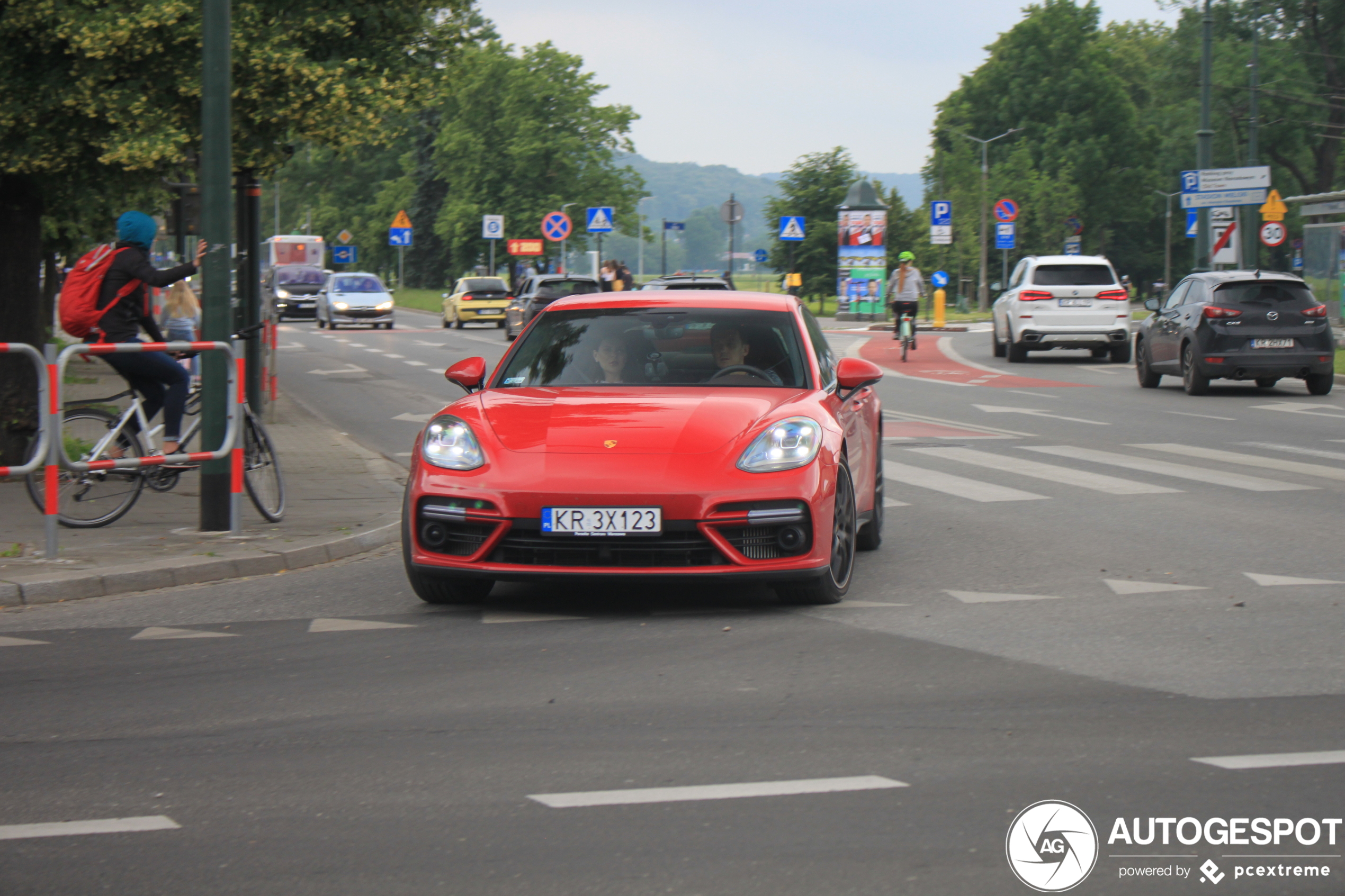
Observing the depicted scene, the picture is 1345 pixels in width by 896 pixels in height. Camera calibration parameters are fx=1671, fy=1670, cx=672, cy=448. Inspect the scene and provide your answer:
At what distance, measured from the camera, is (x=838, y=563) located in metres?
7.59

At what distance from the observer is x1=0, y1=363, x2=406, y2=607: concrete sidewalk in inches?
324

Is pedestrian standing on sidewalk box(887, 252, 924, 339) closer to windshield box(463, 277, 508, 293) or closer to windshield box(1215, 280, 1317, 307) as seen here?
windshield box(1215, 280, 1317, 307)

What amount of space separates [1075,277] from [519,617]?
76.9ft

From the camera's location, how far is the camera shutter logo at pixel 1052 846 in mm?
3822

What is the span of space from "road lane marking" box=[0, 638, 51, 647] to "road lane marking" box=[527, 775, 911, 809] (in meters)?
3.30

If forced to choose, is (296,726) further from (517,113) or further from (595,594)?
(517,113)

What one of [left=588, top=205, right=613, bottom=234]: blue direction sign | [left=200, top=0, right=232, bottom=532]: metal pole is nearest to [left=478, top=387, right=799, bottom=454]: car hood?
[left=200, top=0, right=232, bottom=532]: metal pole

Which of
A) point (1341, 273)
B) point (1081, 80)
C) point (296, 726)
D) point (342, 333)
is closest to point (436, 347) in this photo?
point (342, 333)

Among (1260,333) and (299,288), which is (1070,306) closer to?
(1260,333)

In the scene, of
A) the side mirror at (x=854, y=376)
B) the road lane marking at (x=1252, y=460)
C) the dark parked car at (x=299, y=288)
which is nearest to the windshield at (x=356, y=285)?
the dark parked car at (x=299, y=288)

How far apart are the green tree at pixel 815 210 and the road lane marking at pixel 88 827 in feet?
206

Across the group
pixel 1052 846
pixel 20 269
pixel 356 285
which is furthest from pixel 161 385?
pixel 356 285

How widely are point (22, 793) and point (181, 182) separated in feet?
38.0

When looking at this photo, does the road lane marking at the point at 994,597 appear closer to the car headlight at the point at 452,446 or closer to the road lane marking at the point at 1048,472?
the car headlight at the point at 452,446
